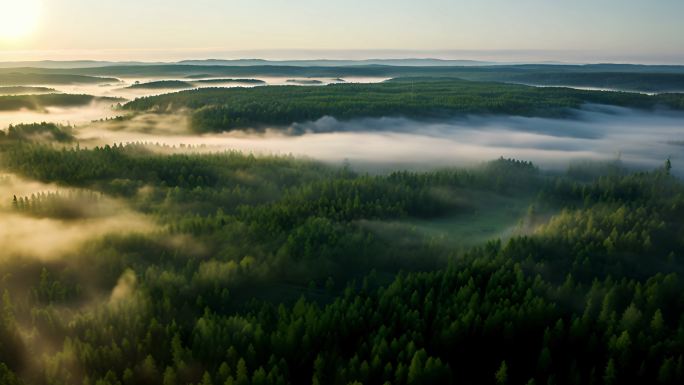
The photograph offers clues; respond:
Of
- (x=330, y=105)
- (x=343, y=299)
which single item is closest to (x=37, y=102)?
(x=330, y=105)

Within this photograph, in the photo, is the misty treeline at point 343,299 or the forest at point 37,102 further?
the forest at point 37,102

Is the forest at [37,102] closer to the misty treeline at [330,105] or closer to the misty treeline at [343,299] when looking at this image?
the misty treeline at [330,105]

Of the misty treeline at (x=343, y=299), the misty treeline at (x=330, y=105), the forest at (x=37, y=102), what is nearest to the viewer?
the misty treeline at (x=343, y=299)

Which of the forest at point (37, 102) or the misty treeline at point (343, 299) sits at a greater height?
the forest at point (37, 102)

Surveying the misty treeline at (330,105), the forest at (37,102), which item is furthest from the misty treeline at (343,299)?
the forest at (37,102)

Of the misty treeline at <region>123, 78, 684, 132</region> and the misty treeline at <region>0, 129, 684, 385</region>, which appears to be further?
the misty treeline at <region>123, 78, 684, 132</region>

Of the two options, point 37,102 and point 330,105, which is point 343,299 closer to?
point 330,105

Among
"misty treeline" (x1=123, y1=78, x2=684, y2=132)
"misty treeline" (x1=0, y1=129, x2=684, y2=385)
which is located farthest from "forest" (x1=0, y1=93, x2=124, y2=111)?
"misty treeline" (x1=0, y1=129, x2=684, y2=385)

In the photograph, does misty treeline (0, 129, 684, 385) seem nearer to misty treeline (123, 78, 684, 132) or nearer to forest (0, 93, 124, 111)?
misty treeline (123, 78, 684, 132)

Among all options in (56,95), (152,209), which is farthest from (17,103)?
(152,209)
